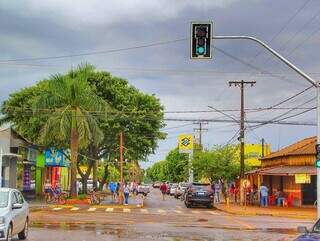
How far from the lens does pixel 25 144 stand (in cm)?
5400

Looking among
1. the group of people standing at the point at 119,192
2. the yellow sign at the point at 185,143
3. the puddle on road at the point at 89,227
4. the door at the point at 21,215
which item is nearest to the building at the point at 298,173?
the group of people standing at the point at 119,192

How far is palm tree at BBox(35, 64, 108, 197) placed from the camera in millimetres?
48406

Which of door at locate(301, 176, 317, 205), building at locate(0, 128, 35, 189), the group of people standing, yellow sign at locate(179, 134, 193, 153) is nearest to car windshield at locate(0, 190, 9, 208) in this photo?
building at locate(0, 128, 35, 189)

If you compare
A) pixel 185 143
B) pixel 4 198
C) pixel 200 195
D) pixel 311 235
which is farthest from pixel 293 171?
pixel 185 143

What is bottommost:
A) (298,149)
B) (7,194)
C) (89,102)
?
(7,194)

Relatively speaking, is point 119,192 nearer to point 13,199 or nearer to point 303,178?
point 303,178

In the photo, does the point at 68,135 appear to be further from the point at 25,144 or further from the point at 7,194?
the point at 7,194

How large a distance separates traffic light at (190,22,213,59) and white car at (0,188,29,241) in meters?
6.94

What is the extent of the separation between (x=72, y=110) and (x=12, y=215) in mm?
31453

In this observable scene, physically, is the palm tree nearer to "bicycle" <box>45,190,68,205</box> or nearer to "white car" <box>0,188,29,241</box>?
"bicycle" <box>45,190,68,205</box>

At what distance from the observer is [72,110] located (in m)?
48.9

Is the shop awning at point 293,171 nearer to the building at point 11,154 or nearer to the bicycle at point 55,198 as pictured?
the bicycle at point 55,198

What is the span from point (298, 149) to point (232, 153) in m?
9.67

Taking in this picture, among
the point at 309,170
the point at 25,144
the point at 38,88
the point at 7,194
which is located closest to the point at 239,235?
the point at 7,194
